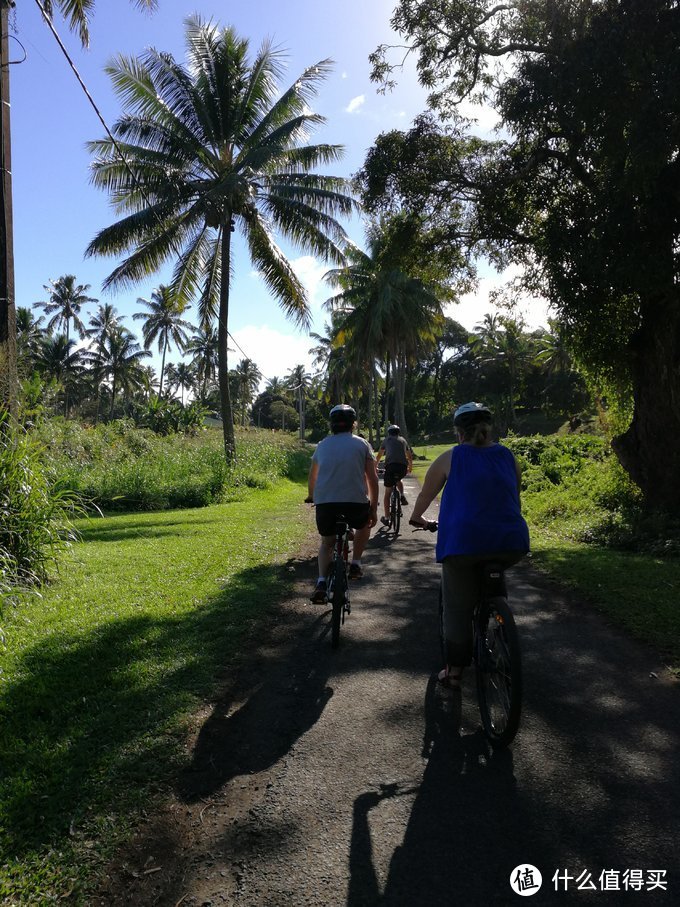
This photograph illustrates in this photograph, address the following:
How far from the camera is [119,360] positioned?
197 feet

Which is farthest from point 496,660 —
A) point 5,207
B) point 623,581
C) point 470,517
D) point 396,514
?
point 5,207

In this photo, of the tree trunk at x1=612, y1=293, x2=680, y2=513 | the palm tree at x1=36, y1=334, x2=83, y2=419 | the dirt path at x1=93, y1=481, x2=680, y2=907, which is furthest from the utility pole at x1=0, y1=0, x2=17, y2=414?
the palm tree at x1=36, y1=334, x2=83, y2=419

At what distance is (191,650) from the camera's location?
16.1ft

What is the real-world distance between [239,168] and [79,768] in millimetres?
17200

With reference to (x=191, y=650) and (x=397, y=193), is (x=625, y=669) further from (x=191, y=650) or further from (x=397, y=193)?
(x=397, y=193)

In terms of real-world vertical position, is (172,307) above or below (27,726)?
above

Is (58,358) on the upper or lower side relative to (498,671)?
upper

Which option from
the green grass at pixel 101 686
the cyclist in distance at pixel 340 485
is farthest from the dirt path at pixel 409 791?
the cyclist in distance at pixel 340 485

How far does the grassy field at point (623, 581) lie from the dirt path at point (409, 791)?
0.48 metres

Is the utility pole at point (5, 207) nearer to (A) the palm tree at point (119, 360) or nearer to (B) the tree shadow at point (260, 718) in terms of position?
(B) the tree shadow at point (260, 718)

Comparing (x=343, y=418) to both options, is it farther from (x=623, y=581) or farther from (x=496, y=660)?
(x=623, y=581)

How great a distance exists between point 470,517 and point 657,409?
8073mm

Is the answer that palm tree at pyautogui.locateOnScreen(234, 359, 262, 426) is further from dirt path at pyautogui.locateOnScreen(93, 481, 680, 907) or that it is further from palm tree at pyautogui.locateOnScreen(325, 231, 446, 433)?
dirt path at pyautogui.locateOnScreen(93, 481, 680, 907)

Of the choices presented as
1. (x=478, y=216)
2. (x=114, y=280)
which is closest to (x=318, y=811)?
(x=478, y=216)
